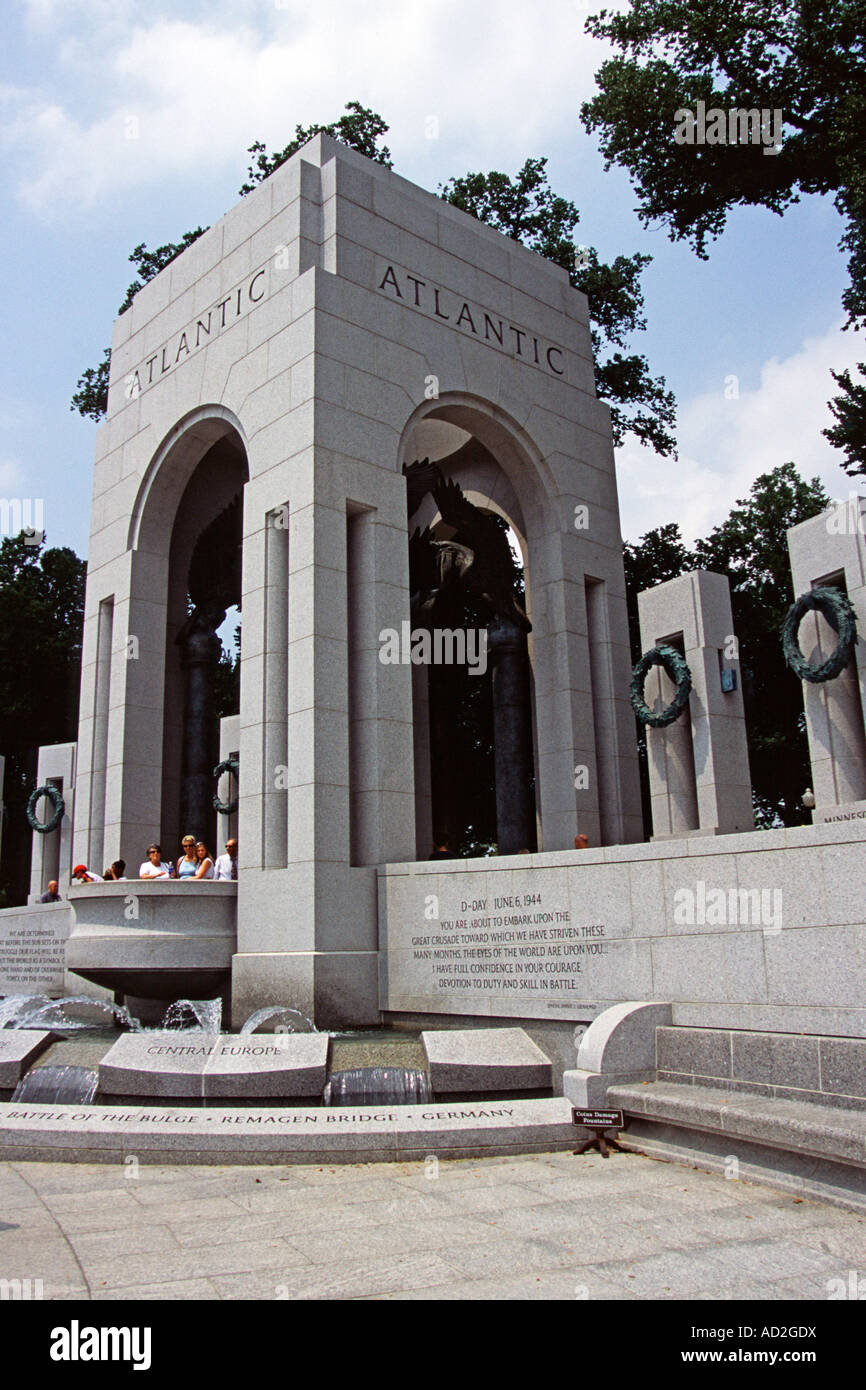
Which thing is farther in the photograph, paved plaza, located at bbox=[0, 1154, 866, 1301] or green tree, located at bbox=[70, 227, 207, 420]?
green tree, located at bbox=[70, 227, 207, 420]

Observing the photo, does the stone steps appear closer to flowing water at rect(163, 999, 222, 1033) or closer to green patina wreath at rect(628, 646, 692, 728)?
green patina wreath at rect(628, 646, 692, 728)

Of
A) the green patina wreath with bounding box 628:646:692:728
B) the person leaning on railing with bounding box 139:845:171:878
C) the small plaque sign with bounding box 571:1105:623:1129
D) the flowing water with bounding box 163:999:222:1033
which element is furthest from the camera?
the person leaning on railing with bounding box 139:845:171:878

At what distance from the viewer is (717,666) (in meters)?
16.2

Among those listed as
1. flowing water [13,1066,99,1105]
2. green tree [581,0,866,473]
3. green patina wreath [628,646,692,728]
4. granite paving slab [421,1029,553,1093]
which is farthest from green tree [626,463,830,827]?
flowing water [13,1066,99,1105]

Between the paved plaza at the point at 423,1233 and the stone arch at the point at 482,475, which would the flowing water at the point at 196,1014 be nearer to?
the stone arch at the point at 482,475

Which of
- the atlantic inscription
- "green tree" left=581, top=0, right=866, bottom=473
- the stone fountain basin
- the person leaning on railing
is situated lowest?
the stone fountain basin

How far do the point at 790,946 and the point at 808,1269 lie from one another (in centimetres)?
376

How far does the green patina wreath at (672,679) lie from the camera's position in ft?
52.8

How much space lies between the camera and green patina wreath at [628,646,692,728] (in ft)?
52.8

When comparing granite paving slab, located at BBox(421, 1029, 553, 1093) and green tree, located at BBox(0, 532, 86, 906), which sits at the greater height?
green tree, located at BBox(0, 532, 86, 906)

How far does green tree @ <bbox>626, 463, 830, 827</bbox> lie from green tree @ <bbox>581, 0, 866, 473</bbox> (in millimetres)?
5774

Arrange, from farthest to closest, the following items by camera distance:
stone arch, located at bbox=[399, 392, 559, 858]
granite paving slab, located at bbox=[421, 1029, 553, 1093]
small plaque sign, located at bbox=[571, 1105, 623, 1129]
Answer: stone arch, located at bbox=[399, 392, 559, 858] → granite paving slab, located at bbox=[421, 1029, 553, 1093] → small plaque sign, located at bbox=[571, 1105, 623, 1129]

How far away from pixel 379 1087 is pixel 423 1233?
435 cm
